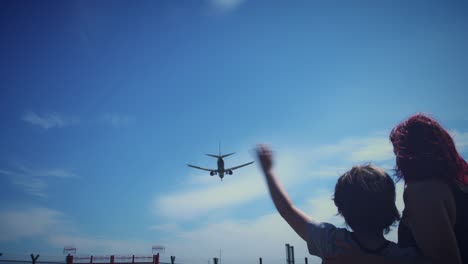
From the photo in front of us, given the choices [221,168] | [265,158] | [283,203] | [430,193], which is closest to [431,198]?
[430,193]

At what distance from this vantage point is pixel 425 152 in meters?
2.09

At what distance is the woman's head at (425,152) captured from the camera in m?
1.99

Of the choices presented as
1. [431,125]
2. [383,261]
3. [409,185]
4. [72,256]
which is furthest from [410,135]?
[72,256]

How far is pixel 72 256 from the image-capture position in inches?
910

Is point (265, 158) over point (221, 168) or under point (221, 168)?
under

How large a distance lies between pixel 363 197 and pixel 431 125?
73cm

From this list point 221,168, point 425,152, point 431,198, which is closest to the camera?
point 431,198

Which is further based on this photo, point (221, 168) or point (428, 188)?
point (221, 168)

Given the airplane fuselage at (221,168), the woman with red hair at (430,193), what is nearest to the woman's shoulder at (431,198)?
the woman with red hair at (430,193)

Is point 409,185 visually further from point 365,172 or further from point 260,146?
point 260,146

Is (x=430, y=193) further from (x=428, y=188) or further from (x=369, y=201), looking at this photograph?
(x=369, y=201)

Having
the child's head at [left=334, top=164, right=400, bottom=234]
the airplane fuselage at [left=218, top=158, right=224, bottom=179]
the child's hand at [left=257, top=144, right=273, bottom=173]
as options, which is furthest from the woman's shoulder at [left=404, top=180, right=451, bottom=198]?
the airplane fuselage at [left=218, top=158, right=224, bottom=179]

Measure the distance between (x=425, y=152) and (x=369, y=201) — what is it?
53 centimetres

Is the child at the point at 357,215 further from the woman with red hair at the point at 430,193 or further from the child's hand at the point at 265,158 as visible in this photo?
the child's hand at the point at 265,158
